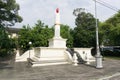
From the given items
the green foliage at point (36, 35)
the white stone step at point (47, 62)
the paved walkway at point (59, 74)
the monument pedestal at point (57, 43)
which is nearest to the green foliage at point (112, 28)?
the green foliage at point (36, 35)

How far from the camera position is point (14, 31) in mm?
69938

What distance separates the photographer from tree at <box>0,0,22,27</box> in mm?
25962

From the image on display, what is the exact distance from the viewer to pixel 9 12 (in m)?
27.6

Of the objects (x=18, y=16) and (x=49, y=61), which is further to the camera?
(x=18, y=16)

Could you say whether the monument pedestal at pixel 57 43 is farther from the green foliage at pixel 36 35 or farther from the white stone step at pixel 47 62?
the green foliage at pixel 36 35

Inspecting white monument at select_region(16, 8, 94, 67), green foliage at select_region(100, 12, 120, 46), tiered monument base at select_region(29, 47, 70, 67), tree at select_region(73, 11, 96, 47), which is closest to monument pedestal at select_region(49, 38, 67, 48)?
white monument at select_region(16, 8, 94, 67)

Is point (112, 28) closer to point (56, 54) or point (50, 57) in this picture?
point (56, 54)

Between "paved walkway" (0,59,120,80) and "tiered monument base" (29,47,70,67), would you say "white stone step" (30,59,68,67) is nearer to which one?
"tiered monument base" (29,47,70,67)

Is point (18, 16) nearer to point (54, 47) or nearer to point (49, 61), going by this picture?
point (54, 47)

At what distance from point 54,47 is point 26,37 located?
15.5 meters

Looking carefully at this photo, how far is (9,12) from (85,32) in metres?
23.5

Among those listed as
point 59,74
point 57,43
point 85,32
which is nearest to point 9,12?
point 57,43

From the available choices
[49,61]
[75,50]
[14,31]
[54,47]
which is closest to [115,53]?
[75,50]

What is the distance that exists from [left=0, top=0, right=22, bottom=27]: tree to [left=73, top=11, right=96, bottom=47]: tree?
2139cm
